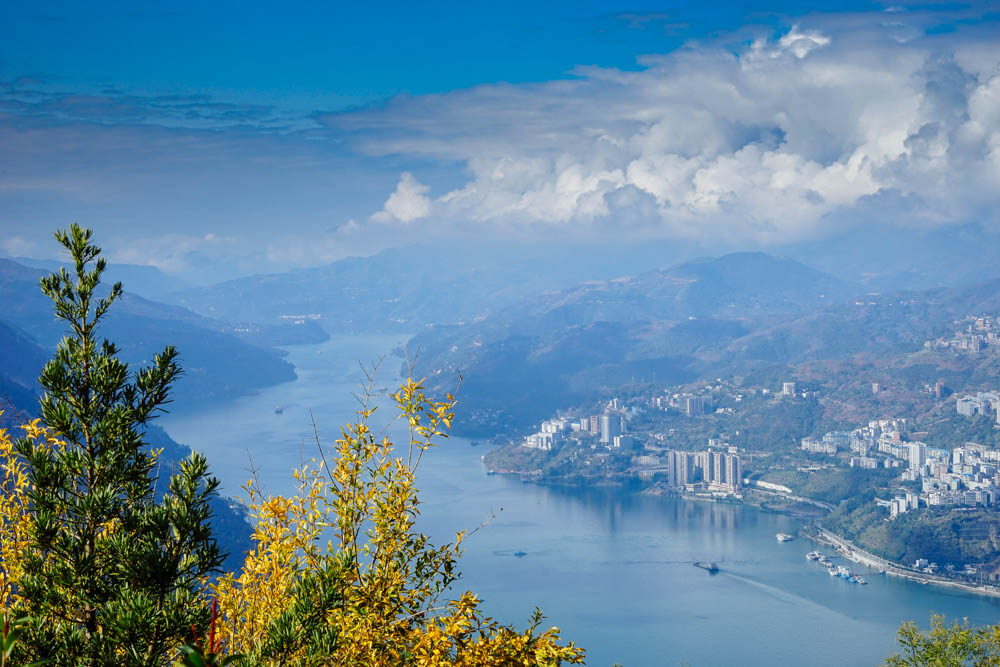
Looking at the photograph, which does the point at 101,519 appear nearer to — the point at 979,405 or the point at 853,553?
the point at 853,553

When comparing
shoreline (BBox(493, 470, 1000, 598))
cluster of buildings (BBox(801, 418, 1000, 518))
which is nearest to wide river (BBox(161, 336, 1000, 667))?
shoreline (BBox(493, 470, 1000, 598))

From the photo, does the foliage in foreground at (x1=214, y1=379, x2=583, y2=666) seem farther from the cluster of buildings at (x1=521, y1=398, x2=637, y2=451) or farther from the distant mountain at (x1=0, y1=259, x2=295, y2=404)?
the distant mountain at (x1=0, y1=259, x2=295, y2=404)

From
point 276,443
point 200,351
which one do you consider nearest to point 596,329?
point 200,351

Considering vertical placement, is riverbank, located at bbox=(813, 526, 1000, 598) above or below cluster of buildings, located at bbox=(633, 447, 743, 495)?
below

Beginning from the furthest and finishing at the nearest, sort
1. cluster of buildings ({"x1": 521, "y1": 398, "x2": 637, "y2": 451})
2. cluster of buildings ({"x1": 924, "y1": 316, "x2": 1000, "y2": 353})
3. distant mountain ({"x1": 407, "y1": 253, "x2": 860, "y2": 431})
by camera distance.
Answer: distant mountain ({"x1": 407, "y1": 253, "x2": 860, "y2": 431})
cluster of buildings ({"x1": 924, "y1": 316, "x2": 1000, "y2": 353})
cluster of buildings ({"x1": 521, "y1": 398, "x2": 637, "y2": 451})

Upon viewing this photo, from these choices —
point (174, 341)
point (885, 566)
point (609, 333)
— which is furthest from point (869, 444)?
point (174, 341)

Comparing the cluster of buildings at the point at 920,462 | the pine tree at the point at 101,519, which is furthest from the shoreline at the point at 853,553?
the pine tree at the point at 101,519

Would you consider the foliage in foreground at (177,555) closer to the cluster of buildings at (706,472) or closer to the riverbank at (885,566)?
the riverbank at (885,566)
